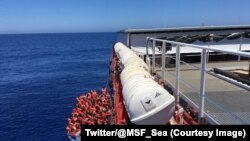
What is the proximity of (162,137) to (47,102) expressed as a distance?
109 feet

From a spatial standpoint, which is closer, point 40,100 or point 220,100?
point 220,100

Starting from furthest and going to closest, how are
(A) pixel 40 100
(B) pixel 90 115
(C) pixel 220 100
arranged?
(A) pixel 40 100 < (B) pixel 90 115 < (C) pixel 220 100

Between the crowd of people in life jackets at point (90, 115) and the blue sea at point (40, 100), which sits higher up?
the crowd of people in life jackets at point (90, 115)

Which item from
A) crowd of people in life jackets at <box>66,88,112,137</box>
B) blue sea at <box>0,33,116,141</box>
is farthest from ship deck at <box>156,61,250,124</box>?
blue sea at <box>0,33,116,141</box>

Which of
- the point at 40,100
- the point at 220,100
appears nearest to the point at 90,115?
the point at 220,100

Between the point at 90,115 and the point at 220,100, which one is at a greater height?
the point at 220,100

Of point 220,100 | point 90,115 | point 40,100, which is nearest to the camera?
point 220,100

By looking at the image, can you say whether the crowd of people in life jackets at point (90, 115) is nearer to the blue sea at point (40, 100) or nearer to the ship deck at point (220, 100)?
the ship deck at point (220, 100)

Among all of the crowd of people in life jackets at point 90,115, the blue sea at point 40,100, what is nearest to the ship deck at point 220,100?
the crowd of people in life jackets at point 90,115

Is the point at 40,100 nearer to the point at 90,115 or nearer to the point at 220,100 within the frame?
the point at 90,115

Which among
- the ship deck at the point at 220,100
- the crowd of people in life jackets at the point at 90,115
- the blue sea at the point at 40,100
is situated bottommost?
the blue sea at the point at 40,100

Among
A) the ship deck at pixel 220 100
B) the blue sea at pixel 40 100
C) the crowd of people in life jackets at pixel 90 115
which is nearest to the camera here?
the ship deck at pixel 220 100

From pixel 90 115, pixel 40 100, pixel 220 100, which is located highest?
pixel 220 100

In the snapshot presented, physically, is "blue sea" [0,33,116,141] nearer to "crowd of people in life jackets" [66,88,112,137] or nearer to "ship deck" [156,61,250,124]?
"crowd of people in life jackets" [66,88,112,137]
